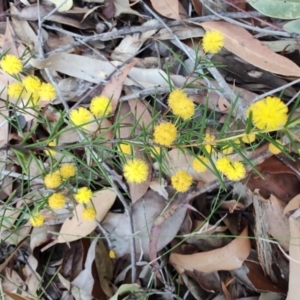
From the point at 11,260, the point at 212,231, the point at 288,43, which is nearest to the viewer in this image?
the point at 288,43

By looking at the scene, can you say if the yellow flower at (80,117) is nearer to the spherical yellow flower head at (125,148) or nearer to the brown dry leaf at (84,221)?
the spherical yellow flower head at (125,148)

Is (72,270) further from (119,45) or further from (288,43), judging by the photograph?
(288,43)

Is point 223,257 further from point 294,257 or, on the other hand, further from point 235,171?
point 235,171

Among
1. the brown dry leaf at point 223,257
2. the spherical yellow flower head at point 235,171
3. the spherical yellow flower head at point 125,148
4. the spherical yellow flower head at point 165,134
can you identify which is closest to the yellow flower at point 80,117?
the spherical yellow flower head at point 125,148

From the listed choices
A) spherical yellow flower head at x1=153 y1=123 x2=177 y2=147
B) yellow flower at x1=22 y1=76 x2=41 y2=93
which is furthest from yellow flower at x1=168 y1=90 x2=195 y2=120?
yellow flower at x1=22 y1=76 x2=41 y2=93

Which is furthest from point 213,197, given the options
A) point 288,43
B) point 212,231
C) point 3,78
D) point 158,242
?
point 3,78

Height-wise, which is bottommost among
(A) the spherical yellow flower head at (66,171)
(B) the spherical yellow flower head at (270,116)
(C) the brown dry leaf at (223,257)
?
(C) the brown dry leaf at (223,257)
